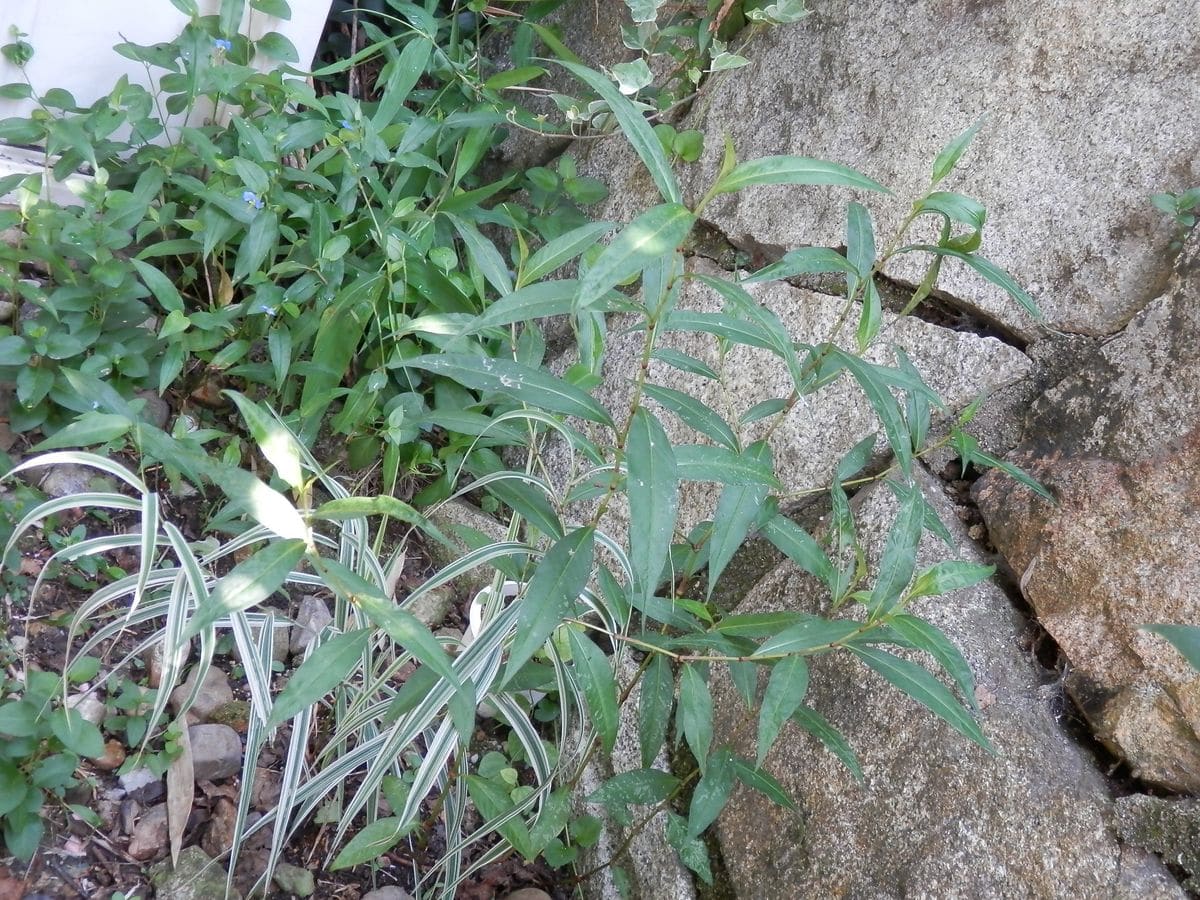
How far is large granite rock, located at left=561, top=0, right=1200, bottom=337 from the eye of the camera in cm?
170

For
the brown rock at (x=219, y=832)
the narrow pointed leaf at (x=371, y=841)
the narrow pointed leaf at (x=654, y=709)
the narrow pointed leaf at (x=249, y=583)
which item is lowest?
the brown rock at (x=219, y=832)

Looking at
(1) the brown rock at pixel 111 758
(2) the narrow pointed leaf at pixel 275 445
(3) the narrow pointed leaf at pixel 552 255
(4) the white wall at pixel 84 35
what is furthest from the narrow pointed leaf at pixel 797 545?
(4) the white wall at pixel 84 35

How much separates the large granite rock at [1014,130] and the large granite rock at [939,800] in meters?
0.47

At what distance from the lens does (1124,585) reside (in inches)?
58.9

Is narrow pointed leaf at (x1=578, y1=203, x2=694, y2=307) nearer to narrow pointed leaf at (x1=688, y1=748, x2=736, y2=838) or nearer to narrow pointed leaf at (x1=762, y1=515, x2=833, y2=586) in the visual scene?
narrow pointed leaf at (x1=762, y1=515, x2=833, y2=586)

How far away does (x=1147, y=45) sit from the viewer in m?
1.75

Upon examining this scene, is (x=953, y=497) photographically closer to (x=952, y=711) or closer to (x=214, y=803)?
(x=952, y=711)

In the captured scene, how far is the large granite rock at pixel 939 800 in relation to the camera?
1373 mm

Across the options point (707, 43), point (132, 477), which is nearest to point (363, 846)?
point (132, 477)

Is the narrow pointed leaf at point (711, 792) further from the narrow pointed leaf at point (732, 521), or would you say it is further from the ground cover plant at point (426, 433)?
the narrow pointed leaf at point (732, 521)

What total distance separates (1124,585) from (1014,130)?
87 centimetres

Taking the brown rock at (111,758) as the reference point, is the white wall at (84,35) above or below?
above

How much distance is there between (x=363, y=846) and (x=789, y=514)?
938 mm

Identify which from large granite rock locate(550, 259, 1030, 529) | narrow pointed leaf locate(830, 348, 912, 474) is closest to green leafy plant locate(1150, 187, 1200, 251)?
large granite rock locate(550, 259, 1030, 529)
